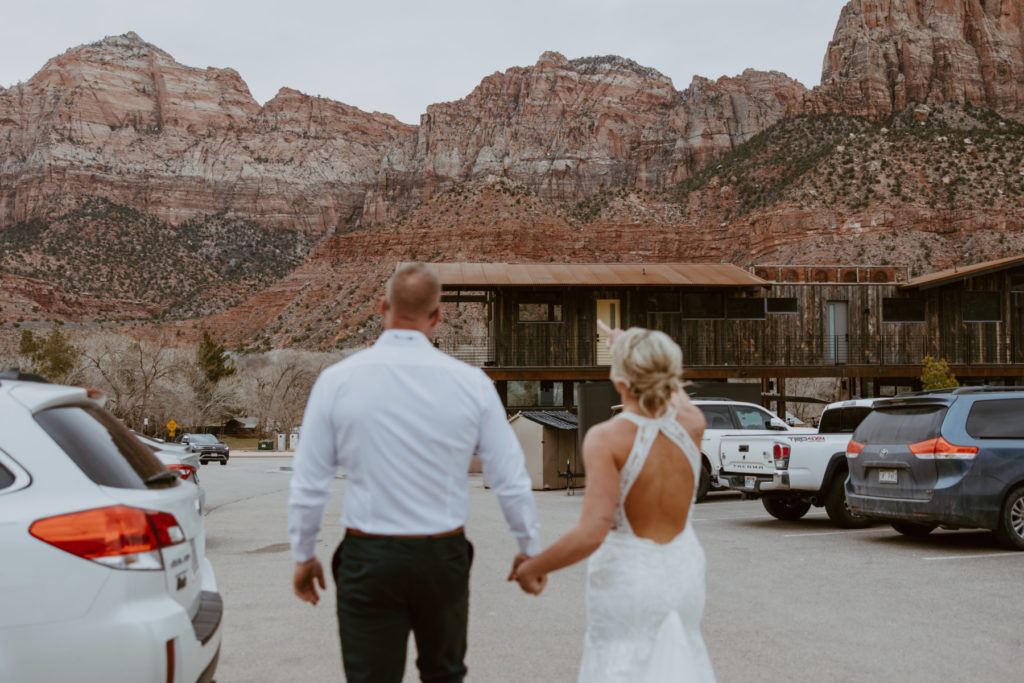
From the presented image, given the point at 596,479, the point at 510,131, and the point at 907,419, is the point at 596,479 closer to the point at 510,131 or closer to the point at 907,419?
the point at 907,419

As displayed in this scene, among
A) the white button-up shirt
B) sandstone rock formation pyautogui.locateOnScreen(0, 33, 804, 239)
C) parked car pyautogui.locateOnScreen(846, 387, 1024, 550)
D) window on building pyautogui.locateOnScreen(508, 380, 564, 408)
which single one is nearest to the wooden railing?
window on building pyautogui.locateOnScreen(508, 380, 564, 408)

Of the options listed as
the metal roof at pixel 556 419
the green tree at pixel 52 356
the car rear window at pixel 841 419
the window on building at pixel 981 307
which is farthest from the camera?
the green tree at pixel 52 356

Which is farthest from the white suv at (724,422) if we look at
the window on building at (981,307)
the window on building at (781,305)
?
the window on building at (981,307)

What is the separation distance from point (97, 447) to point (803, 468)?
36.4 feet

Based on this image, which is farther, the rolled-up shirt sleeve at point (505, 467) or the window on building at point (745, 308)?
the window on building at point (745, 308)

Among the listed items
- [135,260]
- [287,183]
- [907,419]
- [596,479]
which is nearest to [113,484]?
[596,479]

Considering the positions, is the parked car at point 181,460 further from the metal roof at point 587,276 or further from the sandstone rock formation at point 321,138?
the sandstone rock formation at point 321,138

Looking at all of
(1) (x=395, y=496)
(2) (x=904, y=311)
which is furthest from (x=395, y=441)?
(2) (x=904, y=311)

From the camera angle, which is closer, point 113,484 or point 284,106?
point 113,484

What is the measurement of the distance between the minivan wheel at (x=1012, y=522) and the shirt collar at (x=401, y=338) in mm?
9216

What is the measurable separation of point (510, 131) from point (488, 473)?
155 m

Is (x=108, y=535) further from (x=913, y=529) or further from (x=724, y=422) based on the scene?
(x=724, y=422)

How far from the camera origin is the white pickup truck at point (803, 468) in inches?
526

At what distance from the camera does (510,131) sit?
509 ft
